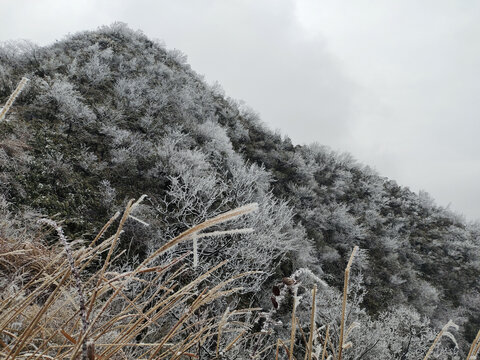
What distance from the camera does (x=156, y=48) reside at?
18.6 metres

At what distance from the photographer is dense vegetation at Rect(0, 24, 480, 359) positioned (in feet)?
21.9

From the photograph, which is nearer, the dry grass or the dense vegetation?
the dry grass

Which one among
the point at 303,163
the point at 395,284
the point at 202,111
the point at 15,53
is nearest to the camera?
the point at 15,53

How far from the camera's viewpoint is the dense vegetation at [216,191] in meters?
6.68

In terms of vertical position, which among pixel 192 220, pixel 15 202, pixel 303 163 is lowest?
pixel 15 202

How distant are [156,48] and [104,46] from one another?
13.2 ft

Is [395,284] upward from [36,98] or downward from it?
upward

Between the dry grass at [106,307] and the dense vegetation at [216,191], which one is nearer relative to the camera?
the dry grass at [106,307]

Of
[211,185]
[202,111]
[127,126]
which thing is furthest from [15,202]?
[202,111]

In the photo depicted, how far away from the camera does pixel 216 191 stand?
8156mm

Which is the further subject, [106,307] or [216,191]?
[216,191]

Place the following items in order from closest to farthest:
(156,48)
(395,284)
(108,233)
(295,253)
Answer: (108,233)
(295,253)
(395,284)
(156,48)

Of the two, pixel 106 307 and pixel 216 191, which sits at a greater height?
pixel 216 191

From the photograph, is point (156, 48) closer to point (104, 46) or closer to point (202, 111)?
point (104, 46)
